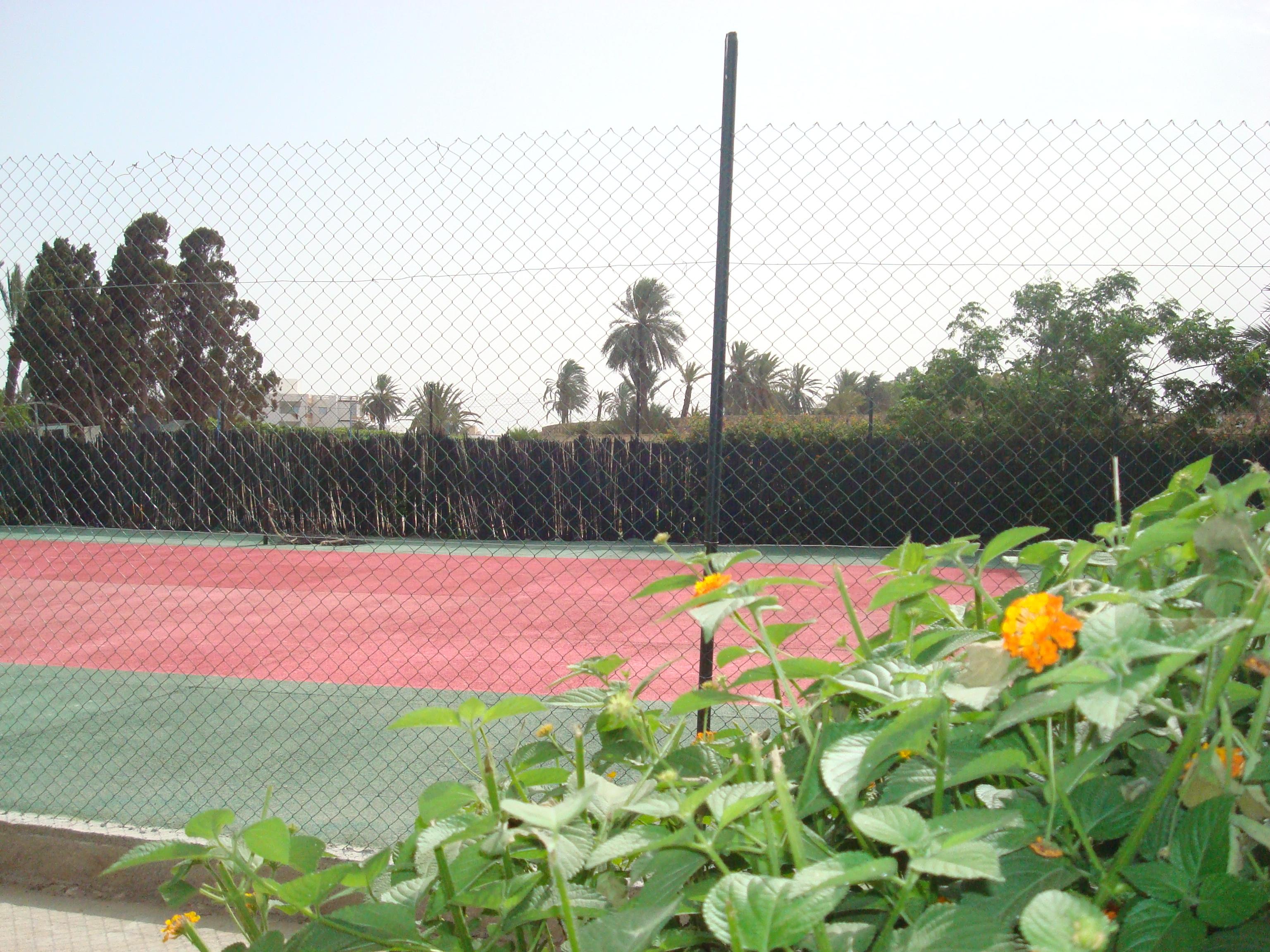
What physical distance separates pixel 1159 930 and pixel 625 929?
1.15 ft

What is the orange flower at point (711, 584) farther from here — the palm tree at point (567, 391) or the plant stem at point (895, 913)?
the palm tree at point (567, 391)

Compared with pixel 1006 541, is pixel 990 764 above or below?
below

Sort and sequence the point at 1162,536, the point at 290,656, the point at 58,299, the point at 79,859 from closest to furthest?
1. the point at 1162,536
2. the point at 79,859
3. the point at 290,656
4. the point at 58,299

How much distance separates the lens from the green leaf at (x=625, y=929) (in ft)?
2.05

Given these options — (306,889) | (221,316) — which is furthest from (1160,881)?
(221,316)

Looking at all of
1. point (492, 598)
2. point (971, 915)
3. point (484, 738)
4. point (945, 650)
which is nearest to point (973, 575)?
point (945, 650)

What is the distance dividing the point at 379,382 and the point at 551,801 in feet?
10.9

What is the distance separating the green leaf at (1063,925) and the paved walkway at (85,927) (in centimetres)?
187

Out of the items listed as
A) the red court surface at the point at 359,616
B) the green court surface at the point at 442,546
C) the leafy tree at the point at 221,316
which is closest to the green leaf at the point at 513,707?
the red court surface at the point at 359,616

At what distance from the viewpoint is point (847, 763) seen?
0.66m

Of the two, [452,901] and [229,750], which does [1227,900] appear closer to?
[452,901]

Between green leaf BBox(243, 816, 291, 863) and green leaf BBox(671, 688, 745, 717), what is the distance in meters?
0.35

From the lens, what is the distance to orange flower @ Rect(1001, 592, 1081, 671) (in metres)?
0.60

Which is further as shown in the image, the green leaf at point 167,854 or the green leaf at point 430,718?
the green leaf at point 167,854
